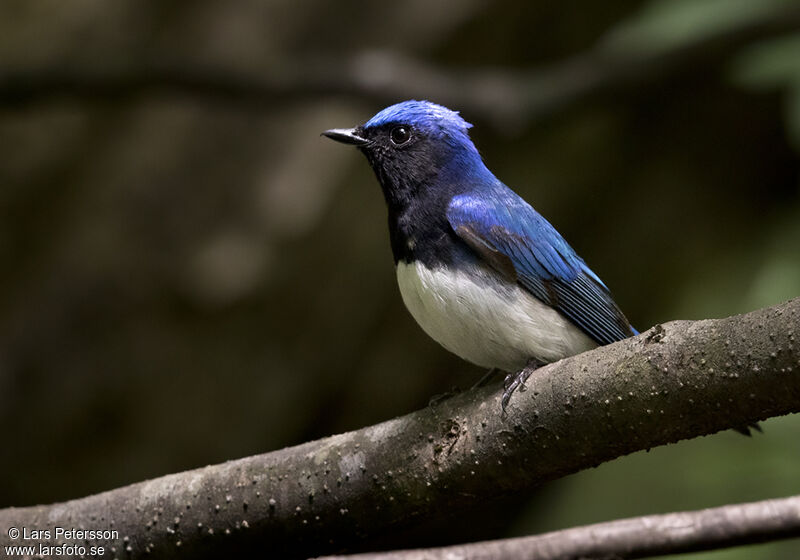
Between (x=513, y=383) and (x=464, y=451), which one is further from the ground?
(x=513, y=383)

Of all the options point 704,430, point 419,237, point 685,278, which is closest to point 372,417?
point 685,278

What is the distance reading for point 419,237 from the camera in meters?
3.76

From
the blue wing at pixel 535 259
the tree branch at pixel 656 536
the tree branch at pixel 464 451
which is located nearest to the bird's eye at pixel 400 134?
the blue wing at pixel 535 259

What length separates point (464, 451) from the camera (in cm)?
295

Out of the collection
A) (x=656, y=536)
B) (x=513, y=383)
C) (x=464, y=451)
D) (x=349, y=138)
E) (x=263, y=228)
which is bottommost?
(x=263, y=228)

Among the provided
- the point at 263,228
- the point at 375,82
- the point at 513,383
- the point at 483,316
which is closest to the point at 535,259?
the point at 483,316

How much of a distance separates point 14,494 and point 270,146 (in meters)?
3.29

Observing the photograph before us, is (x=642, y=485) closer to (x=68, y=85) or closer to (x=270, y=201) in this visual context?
(x=270, y=201)

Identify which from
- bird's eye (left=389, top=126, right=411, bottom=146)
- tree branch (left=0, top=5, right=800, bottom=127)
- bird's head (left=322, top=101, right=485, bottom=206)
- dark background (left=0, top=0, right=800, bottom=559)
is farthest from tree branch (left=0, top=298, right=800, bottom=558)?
dark background (left=0, top=0, right=800, bottom=559)

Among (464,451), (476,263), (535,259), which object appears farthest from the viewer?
(535,259)

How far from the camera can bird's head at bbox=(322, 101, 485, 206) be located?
416 centimetres

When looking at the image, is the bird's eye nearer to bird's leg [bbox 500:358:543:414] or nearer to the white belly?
the white belly

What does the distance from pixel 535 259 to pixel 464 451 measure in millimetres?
1172

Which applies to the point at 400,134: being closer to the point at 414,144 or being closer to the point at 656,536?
the point at 414,144
